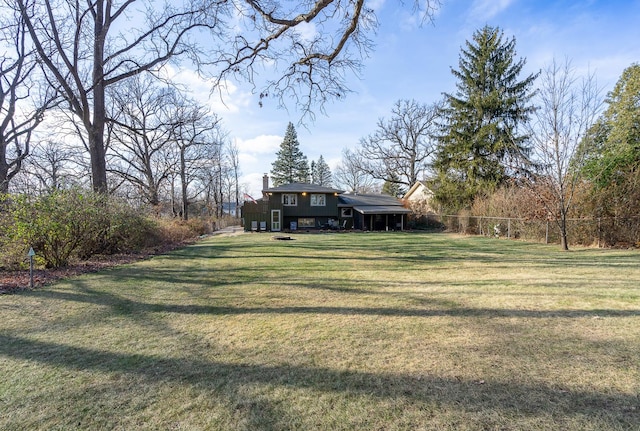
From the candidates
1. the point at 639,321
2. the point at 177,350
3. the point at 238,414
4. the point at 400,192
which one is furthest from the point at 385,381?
the point at 400,192

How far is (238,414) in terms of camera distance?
2.25 m

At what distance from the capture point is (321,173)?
5744 centimetres

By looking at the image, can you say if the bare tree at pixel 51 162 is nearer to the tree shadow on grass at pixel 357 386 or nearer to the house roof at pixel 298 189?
the house roof at pixel 298 189

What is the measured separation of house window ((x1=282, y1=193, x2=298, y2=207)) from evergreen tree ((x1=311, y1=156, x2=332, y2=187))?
2881 centimetres

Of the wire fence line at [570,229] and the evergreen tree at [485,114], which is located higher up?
the evergreen tree at [485,114]

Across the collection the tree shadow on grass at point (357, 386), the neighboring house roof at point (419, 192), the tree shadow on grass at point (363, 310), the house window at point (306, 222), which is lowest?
the tree shadow on grass at point (357, 386)

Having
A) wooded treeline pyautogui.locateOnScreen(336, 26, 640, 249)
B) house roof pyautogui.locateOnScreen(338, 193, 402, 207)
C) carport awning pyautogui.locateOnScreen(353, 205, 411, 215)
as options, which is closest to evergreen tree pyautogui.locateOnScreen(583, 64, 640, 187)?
wooded treeline pyautogui.locateOnScreen(336, 26, 640, 249)

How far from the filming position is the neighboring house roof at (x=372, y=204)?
29.0 meters

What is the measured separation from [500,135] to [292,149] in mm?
33671

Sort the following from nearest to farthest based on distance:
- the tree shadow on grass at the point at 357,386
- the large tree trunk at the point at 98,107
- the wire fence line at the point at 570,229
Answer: the tree shadow on grass at the point at 357,386
the large tree trunk at the point at 98,107
the wire fence line at the point at 570,229

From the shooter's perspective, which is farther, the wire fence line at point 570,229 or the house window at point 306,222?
the house window at point 306,222

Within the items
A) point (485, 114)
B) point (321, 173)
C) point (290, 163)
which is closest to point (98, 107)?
point (485, 114)

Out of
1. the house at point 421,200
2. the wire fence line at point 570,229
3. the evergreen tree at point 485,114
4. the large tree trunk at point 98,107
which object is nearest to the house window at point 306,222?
the house at point 421,200

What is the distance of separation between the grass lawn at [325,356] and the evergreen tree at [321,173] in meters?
51.3
